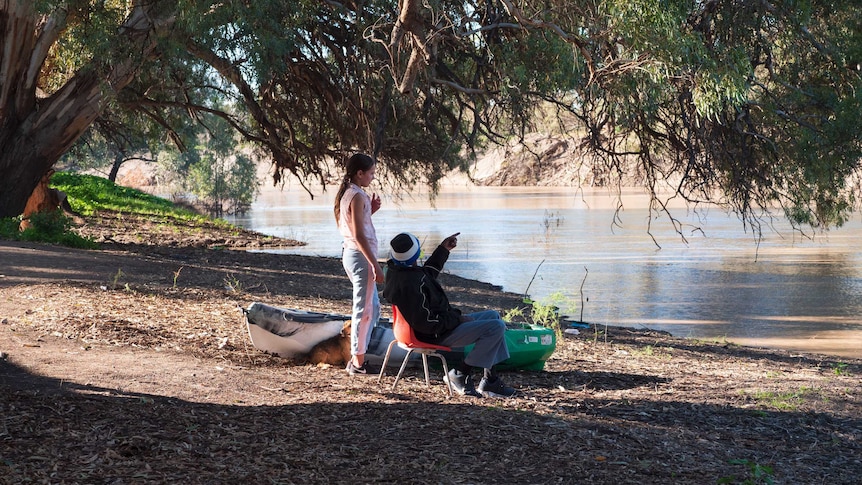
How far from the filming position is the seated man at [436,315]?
5.65 metres

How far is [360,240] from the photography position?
6156 mm

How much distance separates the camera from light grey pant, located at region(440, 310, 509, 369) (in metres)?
5.75

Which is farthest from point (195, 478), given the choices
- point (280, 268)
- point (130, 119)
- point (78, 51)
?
point (130, 119)

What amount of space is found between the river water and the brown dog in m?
2.93

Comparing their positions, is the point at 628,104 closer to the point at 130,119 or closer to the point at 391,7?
the point at 391,7

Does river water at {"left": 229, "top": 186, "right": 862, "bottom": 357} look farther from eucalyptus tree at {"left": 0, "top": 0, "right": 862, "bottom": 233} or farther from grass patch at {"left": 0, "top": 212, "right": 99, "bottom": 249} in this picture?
grass patch at {"left": 0, "top": 212, "right": 99, "bottom": 249}

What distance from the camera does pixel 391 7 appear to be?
35.7 ft

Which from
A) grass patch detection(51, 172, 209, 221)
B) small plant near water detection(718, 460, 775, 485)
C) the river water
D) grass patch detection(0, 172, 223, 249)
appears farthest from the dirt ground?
grass patch detection(51, 172, 209, 221)

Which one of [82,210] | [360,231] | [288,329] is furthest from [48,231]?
[82,210]

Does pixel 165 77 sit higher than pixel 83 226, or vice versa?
pixel 165 77

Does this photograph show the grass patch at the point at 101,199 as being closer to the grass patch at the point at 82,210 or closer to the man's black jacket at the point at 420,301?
the grass patch at the point at 82,210

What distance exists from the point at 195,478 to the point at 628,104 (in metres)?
5.75

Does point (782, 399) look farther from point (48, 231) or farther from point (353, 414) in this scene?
point (48, 231)

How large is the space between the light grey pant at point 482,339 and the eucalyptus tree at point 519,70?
300 cm
